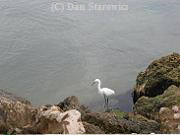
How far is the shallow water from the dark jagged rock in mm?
1488

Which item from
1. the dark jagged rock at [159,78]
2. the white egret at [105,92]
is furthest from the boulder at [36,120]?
the white egret at [105,92]

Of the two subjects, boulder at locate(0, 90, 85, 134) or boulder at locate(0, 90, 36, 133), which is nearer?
boulder at locate(0, 90, 85, 134)

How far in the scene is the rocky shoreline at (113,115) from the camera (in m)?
7.48

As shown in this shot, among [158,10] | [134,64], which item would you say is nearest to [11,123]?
[134,64]

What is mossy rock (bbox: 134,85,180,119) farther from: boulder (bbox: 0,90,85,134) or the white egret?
boulder (bbox: 0,90,85,134)

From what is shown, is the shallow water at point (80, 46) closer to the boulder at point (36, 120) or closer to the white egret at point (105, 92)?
the white egret at point (105, 92)

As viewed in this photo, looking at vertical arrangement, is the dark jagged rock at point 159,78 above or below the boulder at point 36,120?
above

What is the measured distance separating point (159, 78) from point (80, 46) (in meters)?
7.47

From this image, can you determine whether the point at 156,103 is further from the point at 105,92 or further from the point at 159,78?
the point at 105,92

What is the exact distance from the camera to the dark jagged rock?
1434 cm

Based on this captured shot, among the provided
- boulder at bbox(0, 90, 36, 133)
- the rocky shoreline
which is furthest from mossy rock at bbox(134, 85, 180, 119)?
boulder at bbox(0, 90, 36, 133)

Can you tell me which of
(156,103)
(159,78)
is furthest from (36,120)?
(159,78)

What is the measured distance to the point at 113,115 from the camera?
11.1 metres

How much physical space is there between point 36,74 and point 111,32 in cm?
588
